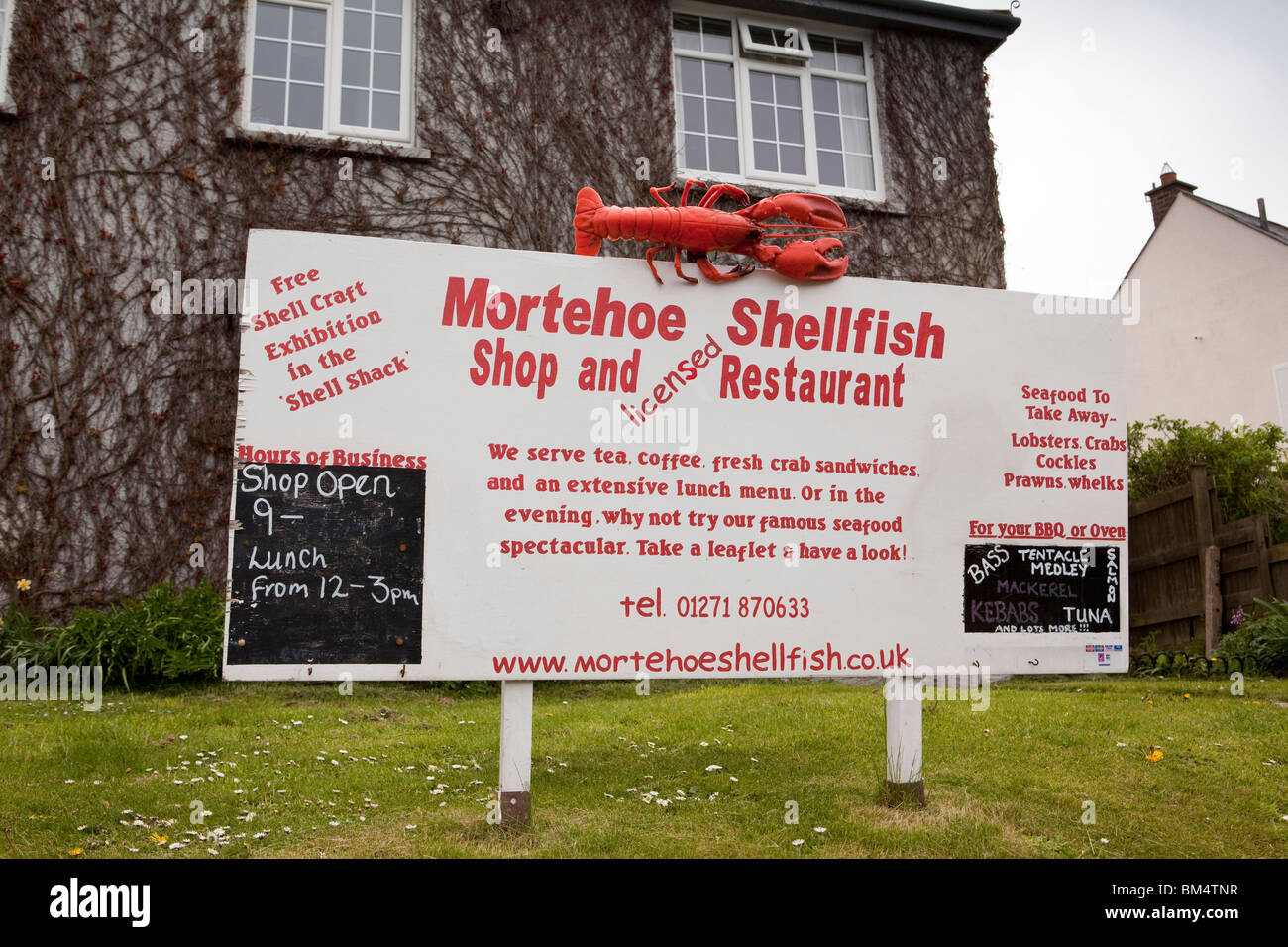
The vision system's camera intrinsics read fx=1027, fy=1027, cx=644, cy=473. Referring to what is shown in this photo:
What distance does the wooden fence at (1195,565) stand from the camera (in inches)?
364

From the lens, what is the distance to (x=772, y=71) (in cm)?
1039

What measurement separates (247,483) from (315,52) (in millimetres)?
6490

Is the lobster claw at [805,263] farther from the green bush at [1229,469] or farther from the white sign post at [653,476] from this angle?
the green bush at [1229,469]

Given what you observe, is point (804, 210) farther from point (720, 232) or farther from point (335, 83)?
point (335, 83)

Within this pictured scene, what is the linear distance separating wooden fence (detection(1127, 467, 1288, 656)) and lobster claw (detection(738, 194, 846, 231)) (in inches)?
231

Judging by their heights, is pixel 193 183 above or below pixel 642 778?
above

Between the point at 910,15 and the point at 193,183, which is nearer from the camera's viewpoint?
the point at 193,183

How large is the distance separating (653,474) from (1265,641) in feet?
21.8

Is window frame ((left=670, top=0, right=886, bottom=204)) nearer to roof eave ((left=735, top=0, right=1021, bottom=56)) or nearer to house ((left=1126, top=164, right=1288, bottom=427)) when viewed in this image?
roof eave ((left=735, top=0, right=1021, bottom=56))

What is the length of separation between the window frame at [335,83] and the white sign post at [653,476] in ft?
18.0

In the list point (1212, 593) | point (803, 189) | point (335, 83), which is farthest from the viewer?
point (803, 189)

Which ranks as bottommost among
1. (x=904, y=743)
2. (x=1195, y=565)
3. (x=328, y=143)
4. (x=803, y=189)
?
(x=904, y=743)

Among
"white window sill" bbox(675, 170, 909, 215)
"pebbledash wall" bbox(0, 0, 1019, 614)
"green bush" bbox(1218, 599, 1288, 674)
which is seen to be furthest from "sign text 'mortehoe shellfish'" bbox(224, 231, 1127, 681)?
"white window sill" bbox(675, 170, 909, 215)

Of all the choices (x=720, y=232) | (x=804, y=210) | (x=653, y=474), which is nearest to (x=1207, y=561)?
(x=804, y=210)
